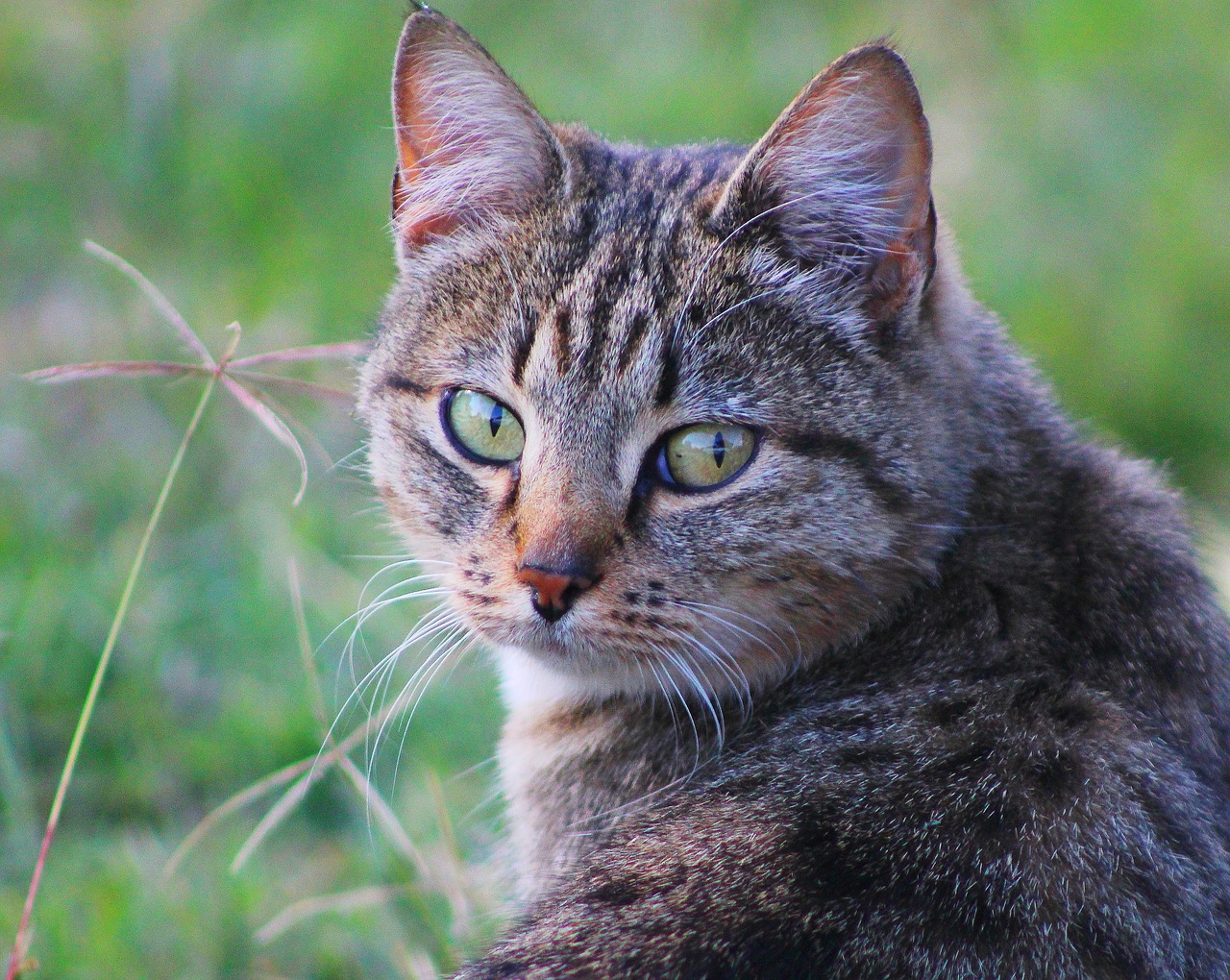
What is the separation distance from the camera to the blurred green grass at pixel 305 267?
3467 millimetres

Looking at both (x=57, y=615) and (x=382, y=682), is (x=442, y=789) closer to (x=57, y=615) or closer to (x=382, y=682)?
(x=382, y=682)

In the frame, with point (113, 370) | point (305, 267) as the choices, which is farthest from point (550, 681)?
point (305, 267)

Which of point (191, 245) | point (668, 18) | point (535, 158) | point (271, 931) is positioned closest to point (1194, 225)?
point (668, 18)

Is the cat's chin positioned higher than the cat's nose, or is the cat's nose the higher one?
the cat's nose

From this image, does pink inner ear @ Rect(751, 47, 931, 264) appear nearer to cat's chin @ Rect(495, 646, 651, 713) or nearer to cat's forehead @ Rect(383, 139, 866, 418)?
cat's forehead @ Rect(383, 139, 866, 418)

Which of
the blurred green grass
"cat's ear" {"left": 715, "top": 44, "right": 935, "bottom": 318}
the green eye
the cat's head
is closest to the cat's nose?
the cat's head

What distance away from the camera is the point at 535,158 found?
8.93 ft

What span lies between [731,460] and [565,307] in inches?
17.4

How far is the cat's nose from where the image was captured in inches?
91.7

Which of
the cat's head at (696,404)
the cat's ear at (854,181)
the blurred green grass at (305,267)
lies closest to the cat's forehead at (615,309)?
the cat's head at (696,404)

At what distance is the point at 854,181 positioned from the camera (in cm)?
250

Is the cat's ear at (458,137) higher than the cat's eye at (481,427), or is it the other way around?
the cat's ear at (458,137)

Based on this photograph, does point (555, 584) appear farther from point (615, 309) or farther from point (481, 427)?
point (615, 309)

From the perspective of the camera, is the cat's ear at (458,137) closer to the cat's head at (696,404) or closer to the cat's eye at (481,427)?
the cat's head at (696,404)
